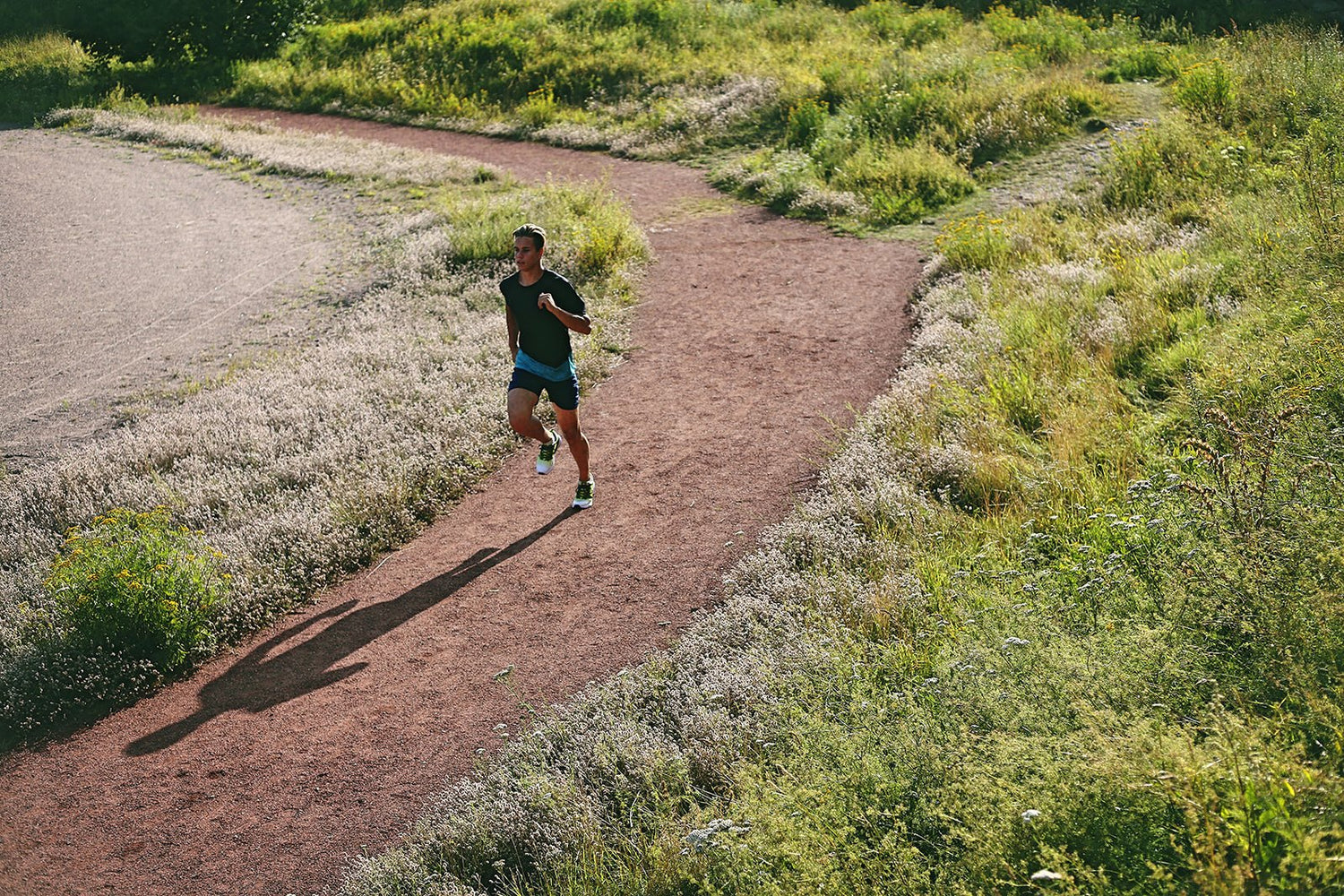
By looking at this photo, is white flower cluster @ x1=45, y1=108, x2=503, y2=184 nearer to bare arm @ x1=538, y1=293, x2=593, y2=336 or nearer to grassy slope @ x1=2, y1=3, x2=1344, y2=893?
bare arm @ x1=538, y1=293, x2=593, y2=336

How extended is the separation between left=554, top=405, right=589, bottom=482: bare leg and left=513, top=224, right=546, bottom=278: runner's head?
103 centimetres

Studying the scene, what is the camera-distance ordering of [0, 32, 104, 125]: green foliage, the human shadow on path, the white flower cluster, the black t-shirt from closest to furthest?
1. the human shadow on path
2. the black t-shirt
3. the white flower cluster
4. [0, 32, 104, 125]: green foliage

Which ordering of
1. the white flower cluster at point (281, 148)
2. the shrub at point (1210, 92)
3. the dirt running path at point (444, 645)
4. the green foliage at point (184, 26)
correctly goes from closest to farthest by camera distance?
the dirt running path at point (444, 645)
the shrub at point (1210, 92)
the white flower cluster at point (281, 148)
the green foliage at point (184, 26)

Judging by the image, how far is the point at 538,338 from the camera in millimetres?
7504

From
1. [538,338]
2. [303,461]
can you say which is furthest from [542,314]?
[303,461]

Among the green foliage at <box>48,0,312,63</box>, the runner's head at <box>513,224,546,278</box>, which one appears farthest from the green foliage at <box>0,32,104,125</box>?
the runner's head at <box>513,224,546,278</box>

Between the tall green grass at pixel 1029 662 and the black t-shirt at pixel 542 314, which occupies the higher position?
the black t-shirt at pixel 542 314

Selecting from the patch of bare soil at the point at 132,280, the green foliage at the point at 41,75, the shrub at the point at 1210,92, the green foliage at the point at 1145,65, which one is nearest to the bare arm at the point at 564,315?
the patch of bare soil at the point at 132,280

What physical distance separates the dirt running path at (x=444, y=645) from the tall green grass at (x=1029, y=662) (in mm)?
465

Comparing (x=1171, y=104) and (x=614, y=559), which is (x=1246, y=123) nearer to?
(x=1171, y=104)

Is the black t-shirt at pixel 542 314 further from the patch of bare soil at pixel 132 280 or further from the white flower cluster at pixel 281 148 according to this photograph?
the white flower cluster at pixel 281 148

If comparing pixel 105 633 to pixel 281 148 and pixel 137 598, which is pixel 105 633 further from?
pixel 281 148

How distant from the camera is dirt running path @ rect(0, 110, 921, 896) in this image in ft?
17.3

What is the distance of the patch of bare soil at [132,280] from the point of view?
11.1 m
